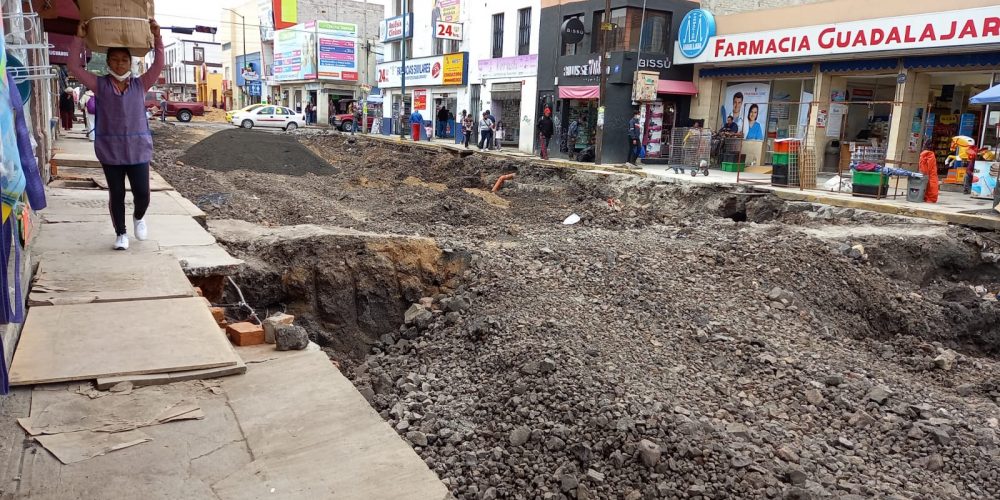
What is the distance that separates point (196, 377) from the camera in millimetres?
3244

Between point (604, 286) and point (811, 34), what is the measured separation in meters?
13.3

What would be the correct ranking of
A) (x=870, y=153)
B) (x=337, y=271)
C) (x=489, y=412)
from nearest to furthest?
(x=489, y=412)
(x=337, y=271)
(x=870, y=153)

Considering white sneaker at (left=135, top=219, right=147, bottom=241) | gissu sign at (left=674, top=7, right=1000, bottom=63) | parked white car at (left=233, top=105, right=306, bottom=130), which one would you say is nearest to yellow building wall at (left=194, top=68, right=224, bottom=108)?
parked white car at (left=233, top=105, right=306, bottom=130)

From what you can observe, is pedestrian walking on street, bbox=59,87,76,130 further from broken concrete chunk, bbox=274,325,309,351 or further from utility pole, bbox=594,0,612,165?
broken concrete chunk, bbox=274,325,309,351

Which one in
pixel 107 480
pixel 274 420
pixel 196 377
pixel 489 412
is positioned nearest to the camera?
pixel 107 480

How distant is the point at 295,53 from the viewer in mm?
48438

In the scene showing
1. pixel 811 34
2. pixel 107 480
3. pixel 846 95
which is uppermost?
pixel 811 34

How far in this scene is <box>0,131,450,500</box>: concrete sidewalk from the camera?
2414 millimetres

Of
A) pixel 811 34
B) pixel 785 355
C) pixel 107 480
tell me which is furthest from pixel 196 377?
pixel 811 34

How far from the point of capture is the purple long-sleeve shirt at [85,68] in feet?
15.7

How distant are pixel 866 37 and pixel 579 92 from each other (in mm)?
8817

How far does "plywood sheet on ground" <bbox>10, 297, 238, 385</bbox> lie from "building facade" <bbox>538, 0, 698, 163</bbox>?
17.7m

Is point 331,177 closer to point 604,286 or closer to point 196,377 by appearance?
point 604,286

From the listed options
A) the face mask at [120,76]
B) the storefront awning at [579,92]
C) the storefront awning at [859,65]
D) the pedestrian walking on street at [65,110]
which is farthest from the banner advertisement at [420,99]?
the face mask at [120,76]
